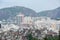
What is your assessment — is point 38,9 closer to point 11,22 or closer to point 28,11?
point 28,11

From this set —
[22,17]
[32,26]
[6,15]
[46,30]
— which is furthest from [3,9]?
[46,30]

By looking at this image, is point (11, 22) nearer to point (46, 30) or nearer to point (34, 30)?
point (34, 30)

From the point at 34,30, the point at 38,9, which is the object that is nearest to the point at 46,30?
the point at 34,30

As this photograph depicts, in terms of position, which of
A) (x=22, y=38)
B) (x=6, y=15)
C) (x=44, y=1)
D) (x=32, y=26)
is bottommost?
(x=22, y=38)

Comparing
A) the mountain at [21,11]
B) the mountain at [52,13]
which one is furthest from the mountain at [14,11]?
the mountain at [52,13]

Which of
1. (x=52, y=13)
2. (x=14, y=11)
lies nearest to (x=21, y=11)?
(x=14, y=11)

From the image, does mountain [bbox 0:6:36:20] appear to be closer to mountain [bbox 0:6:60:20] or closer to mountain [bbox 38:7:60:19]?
mountain [bbox 0:6:60:20]

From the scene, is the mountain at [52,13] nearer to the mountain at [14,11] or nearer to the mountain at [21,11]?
the mountain at [21,11]

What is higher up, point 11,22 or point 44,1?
point 44,1

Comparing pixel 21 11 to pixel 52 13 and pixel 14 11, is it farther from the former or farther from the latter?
pixel 52 13

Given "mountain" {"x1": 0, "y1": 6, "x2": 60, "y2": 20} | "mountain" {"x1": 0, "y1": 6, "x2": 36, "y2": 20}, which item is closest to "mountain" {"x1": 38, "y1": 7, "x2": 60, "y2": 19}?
"mountain" {"x1": 0, "y1": 6, "x2": 60, "y2": 20}
